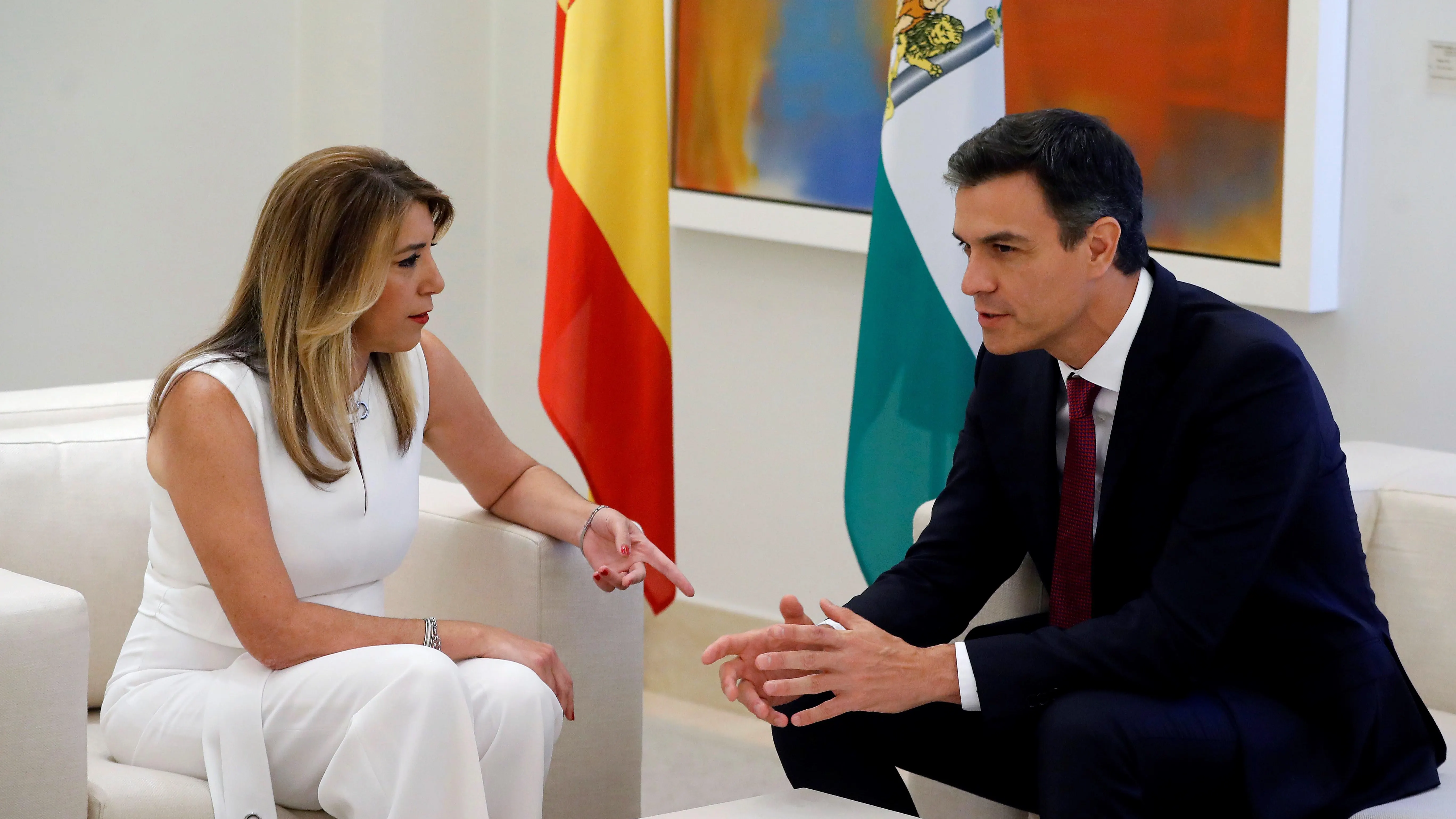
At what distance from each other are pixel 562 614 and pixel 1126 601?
0.84 m

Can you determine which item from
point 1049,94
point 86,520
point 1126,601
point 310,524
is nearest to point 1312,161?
point 1049,94

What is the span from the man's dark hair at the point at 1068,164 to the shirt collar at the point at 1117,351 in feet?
0.23

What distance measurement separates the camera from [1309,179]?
2863 mm

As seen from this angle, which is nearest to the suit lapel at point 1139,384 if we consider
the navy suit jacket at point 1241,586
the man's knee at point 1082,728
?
the navy suit jacket at point 1241,586

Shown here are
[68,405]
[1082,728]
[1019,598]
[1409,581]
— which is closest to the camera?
[1082,728]

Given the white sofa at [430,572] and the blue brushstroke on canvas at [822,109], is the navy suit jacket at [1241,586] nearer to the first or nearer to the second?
the white sofa at [430,572]

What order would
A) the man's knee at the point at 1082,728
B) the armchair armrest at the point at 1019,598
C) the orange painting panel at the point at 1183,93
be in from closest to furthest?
1. the man's knee at the point at 1082,728
2. the armchair armrest at the point at 1019,598
3. the orange painting panel at the point at 1183,93

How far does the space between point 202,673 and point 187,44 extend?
7.10 ft

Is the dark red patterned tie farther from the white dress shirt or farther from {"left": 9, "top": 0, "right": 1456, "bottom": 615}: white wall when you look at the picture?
{"left": 9, "top": 0, "right": 1456, "bottom": 615}: white wall

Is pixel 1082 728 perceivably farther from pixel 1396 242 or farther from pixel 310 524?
pixel 1396 242

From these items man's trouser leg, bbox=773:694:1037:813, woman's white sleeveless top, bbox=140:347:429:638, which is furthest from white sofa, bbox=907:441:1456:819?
woman's white sleeveless top, bbox=140:347:429:638

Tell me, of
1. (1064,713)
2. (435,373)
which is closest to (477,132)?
(435,373)

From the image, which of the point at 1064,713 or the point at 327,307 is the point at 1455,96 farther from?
the point at 327,307

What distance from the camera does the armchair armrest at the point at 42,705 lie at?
1778 millimetres
